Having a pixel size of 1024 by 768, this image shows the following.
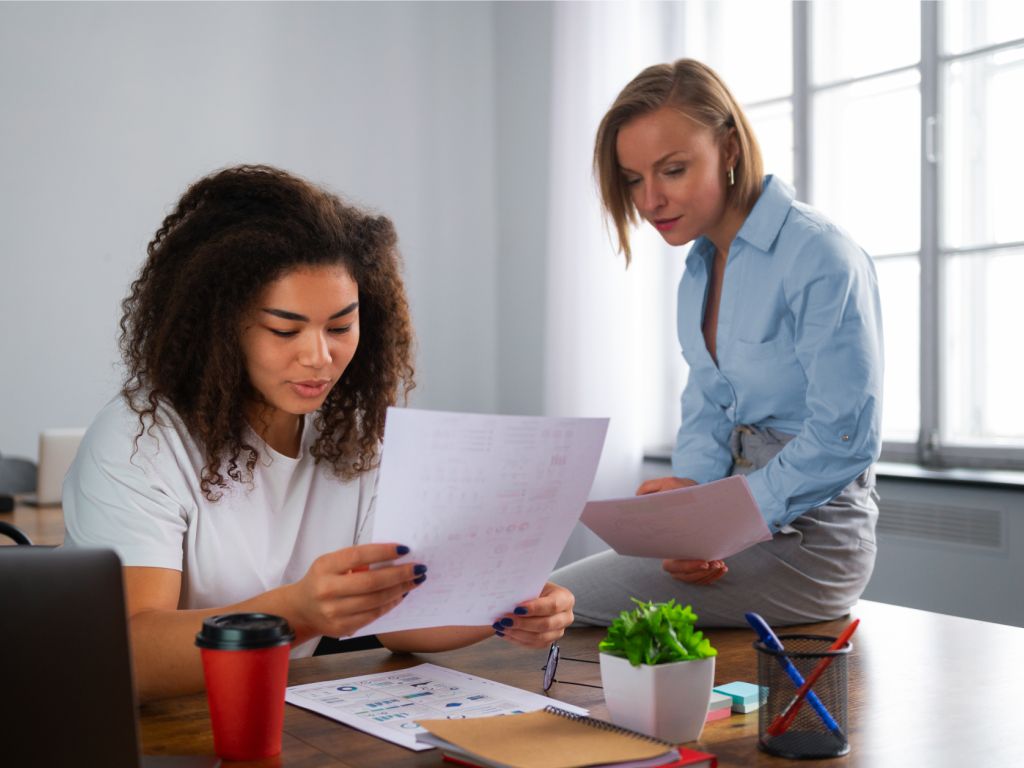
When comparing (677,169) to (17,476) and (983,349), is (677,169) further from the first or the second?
(17,476)

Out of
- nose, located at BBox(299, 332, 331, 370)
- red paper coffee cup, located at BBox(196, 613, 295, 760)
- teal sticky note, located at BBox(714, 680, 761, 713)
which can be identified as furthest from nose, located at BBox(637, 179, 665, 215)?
red paper coffee cup, located at BBox(196, 613, 295, 760)

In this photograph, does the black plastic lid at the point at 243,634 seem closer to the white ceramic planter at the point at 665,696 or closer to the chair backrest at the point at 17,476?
the white ceramic planter at the point at 665,696

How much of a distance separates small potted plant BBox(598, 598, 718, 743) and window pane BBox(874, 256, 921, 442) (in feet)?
9.45

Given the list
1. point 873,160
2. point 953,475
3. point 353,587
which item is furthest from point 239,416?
point 873,160

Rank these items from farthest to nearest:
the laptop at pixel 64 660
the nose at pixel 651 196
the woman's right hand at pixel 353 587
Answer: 1. the nose at pixel 651 196
2. the woman's right hand at pixel 353 587
3. the laptop at pixel 64 660

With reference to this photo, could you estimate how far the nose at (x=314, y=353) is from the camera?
142cm

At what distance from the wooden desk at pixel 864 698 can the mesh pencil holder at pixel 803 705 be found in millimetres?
19

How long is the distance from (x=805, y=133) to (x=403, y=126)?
1.86m

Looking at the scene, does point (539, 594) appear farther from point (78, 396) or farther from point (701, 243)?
point (78, 396)

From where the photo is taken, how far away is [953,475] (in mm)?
3283

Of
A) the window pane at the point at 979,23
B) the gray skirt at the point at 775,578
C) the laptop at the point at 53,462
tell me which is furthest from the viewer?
the window pane at the point at 979,23

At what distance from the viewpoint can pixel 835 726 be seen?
3.14 feet

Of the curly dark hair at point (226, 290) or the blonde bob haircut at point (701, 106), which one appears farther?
the blonde bob haircut at point (701, 106)

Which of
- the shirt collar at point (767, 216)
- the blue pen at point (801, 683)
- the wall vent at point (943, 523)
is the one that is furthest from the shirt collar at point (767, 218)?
the wall vent at point (943, 523)
